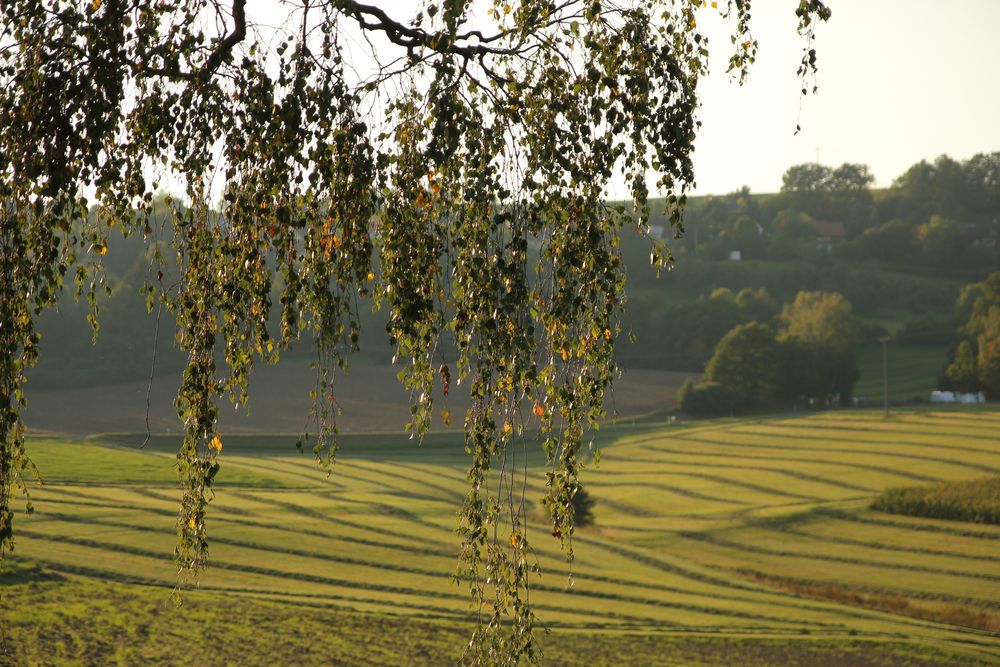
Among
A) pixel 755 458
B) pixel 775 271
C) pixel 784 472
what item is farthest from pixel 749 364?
pixel 775 271

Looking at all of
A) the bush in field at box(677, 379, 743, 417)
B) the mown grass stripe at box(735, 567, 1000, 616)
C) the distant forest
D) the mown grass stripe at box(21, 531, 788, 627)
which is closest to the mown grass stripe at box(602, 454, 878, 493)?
the distant forest

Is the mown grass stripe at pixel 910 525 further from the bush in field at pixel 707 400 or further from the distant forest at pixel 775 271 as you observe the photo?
the bush in field at pixel 707 400

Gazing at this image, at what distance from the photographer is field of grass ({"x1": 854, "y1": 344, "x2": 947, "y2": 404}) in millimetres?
90062

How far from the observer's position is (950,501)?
42.3 meters

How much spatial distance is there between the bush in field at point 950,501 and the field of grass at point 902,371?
41339 millimetres

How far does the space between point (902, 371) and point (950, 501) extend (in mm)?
59020

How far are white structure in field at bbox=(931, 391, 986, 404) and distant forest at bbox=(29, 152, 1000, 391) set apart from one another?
13.1 meters

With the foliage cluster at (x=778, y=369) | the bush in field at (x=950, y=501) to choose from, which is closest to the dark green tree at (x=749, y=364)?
the foliage cluster at (x=778, y=369)

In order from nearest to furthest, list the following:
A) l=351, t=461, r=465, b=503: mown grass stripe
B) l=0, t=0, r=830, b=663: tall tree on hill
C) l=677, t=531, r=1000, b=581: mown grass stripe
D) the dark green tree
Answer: l=0, t=0, r=830, b=663: tall tree on hill, l=677, t=531, r=1000, b=581: mown grass stripe, l=351, t=461, r=465, b=503: mown grass stripe, the dark green tree

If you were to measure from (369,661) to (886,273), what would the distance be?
12448 cm

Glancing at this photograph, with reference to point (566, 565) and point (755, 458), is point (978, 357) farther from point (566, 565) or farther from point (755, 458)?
point (566, 565)

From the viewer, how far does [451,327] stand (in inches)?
248

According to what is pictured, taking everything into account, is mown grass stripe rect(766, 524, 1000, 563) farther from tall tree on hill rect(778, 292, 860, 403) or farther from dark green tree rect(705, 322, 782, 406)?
A: tall tree on hill rect(778, 292, 860, 403)

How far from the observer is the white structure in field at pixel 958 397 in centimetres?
8438
